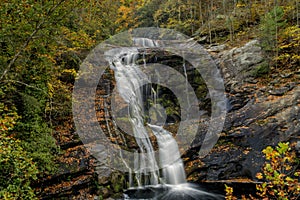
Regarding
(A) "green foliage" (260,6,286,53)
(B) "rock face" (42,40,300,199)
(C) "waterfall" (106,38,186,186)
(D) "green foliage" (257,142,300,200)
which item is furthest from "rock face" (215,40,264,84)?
(D) "green foliage" (257,142,300,200)

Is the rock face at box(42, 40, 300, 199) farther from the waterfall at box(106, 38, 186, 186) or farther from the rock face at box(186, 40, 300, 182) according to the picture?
the waterfall at box(106, 38, 186, 186)

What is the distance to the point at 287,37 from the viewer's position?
39.1 feet

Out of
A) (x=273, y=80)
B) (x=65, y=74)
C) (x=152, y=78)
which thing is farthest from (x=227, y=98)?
(x=65, y=74)

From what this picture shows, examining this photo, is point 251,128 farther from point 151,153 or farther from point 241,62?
point 241,62

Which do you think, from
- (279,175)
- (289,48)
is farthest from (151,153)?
(289,48)

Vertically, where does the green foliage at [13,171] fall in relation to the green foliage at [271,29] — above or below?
below

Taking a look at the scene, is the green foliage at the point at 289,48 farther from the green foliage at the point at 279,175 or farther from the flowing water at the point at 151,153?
the green foliage at the point at 279,175

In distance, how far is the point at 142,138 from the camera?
396 inches

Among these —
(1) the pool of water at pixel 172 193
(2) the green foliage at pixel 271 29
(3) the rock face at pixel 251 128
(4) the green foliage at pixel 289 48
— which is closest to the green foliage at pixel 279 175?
(1) the pool of water at pixel 172 193

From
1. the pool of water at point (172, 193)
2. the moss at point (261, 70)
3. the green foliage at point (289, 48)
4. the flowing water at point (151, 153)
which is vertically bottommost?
the pool of water at point (172, 193)

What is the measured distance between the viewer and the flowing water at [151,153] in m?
8.63

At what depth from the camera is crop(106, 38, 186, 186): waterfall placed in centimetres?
909

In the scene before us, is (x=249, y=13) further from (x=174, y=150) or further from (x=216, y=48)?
(x=174, y=150)

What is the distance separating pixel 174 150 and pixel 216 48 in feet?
26.4
